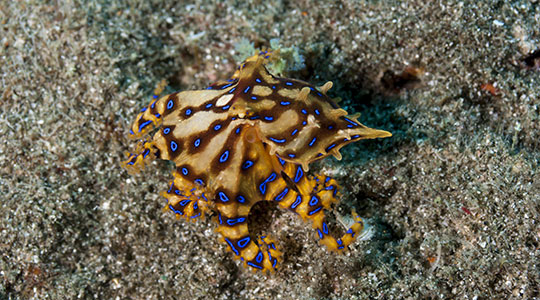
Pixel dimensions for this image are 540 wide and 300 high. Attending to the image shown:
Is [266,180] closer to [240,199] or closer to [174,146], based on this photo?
[240,199]

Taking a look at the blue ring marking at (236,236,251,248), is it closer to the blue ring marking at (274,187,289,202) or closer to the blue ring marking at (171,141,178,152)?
the blue ring marking at (274,187,289,202)

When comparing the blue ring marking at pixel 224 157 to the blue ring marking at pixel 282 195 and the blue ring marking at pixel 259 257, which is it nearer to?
the blue ring marking at pixel 282 195

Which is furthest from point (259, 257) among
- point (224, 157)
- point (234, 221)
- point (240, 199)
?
point (224, 157)

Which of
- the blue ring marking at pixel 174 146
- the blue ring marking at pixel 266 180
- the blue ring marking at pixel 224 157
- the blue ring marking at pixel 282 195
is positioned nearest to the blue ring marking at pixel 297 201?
the blue ring marking at pixel 282 195

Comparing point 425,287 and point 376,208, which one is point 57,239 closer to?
point 376,208

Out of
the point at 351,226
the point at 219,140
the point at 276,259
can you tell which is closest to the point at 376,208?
the point at 351,226

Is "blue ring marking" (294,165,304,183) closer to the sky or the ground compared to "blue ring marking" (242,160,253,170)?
closer to the ground

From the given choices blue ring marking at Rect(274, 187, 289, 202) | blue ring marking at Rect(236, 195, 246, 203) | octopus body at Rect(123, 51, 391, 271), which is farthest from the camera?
blue ring marking at Rect(274, 187, 289, 202)

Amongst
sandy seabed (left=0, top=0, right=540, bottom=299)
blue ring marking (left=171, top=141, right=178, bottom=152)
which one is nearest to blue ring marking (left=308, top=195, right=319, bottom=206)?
sandy seabed (left=0, top=0, right=540, bottom=299)
